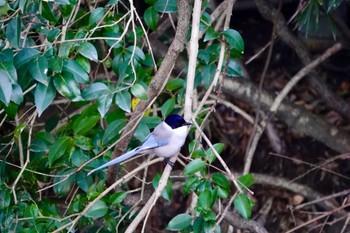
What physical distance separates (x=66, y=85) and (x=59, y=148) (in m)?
0.50

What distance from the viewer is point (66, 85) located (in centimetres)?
268

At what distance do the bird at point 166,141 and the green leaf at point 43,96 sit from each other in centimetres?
44

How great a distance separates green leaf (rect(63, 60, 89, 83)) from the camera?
2701mm

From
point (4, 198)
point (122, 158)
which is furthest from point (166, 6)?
point (4, 198)

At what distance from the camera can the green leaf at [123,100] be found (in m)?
2.76

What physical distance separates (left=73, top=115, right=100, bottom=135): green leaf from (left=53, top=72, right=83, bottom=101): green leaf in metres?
0.45

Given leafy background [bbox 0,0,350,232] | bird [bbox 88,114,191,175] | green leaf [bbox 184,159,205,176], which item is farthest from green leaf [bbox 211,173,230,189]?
bird [bbox 88,114,191,175]

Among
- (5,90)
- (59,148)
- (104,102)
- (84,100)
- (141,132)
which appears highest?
(5,90)

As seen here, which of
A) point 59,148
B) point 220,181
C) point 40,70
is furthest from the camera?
point 59,148

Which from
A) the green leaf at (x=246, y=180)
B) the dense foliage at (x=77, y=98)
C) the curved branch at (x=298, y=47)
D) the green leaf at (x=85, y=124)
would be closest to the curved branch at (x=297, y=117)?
the curved branch at (x=298, y=47)

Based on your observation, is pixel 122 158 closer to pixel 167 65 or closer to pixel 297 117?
pixel 167 65

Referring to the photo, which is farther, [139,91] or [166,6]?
[166,6]

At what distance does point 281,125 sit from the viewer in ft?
17.2

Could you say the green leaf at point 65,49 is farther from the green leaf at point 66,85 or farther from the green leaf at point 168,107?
the green leaf at point 168,107
